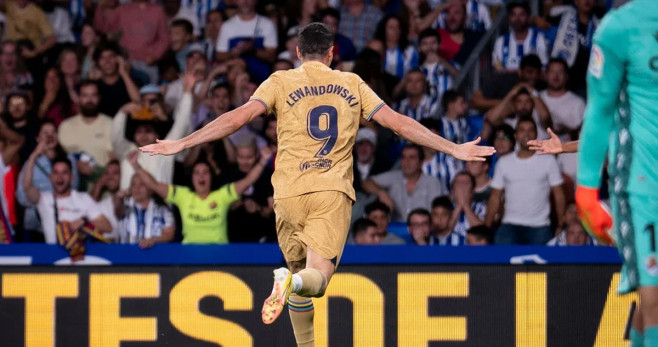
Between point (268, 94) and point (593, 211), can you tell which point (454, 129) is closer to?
point (268, 94)

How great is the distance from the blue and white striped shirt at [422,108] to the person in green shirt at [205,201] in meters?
1.91

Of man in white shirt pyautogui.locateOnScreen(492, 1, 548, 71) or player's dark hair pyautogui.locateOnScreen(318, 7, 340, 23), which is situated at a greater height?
Result: player's dark hair pyautogui.locateOnScreen(318, 7, 340, 23)

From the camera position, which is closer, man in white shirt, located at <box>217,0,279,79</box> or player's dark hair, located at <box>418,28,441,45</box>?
player's dark hair, located at <box>418,28,441,45</box>

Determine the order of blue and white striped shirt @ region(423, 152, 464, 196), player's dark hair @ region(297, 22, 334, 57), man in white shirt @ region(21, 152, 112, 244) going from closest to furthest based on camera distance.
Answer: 1. player's dark hair @ region(297, 22, 334, 57)
2. man in white shirt @ region(21, 152, 112, 244)
3. blue and white striped shirt @ region(423, 152, 464, 196)

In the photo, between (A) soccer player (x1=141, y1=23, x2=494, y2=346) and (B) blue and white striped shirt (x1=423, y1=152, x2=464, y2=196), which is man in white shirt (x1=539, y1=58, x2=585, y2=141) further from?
(A) soccer player (x1=141, y1=23, x2=494, y2=346)

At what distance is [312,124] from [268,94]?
337 millimetres

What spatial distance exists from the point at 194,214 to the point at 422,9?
411 centimetres

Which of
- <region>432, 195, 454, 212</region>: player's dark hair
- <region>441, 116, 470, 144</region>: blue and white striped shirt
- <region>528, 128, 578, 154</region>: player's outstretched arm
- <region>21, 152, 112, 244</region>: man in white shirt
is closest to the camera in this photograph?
<region>528, 128, 578, 154</region>: player's outstretched arm

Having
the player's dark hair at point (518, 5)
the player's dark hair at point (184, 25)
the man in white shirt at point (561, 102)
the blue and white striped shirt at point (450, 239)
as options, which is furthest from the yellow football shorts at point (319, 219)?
the player's dark hair at point (184, 25)

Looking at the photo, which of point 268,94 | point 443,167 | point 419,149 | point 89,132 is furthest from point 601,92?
point 89,132

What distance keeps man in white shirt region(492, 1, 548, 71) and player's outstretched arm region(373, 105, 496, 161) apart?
556 cm

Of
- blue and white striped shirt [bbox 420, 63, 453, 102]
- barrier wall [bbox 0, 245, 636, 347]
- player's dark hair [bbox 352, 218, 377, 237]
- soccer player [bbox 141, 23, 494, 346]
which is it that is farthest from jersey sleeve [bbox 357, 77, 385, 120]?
blue and white striped shirt [bbox 420, 63, 453, 102]

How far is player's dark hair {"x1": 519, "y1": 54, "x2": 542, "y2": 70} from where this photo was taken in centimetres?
1161

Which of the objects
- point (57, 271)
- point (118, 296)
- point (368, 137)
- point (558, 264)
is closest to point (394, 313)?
point (558, 264)
